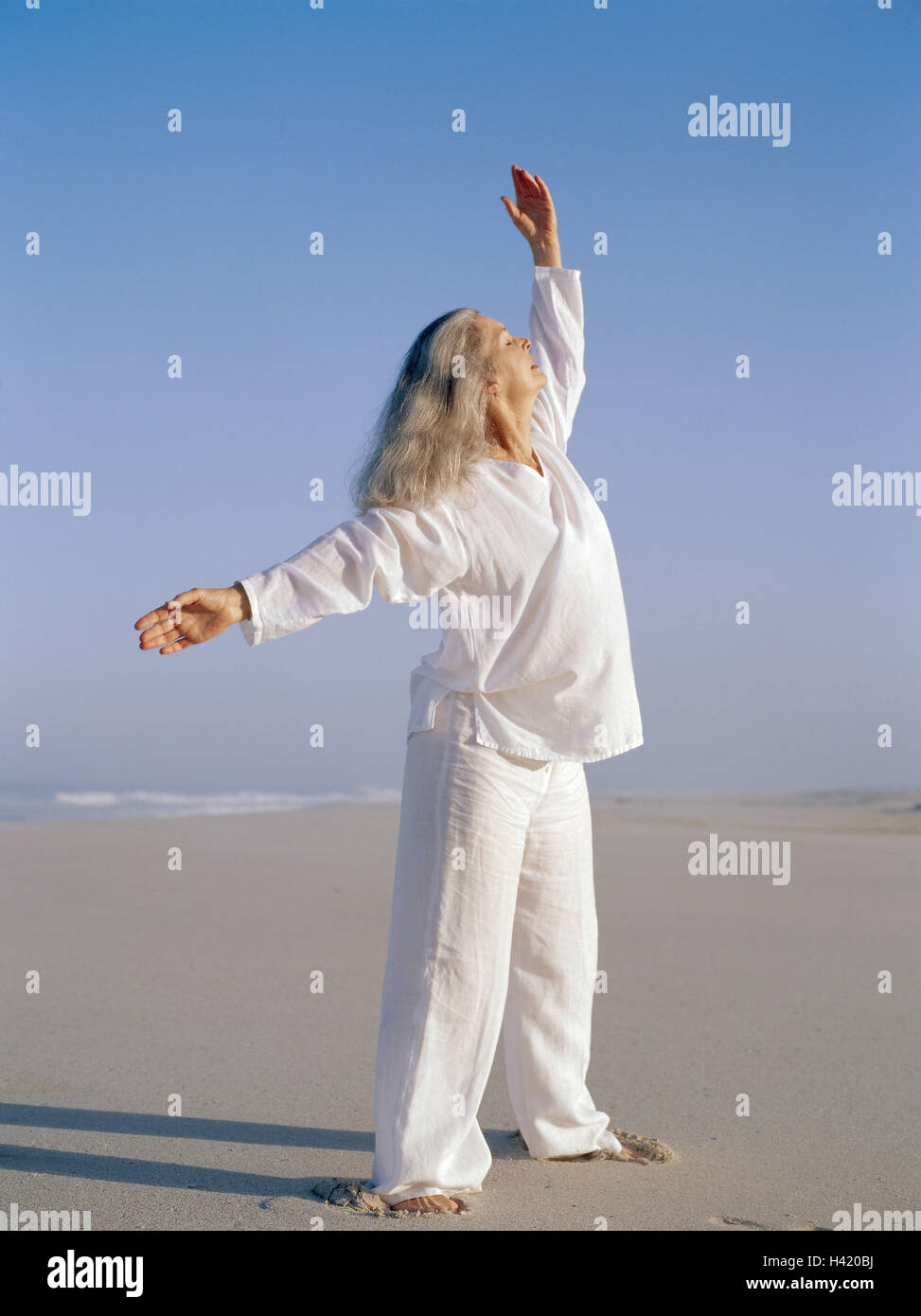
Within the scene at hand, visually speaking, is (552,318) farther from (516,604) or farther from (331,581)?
(331,581)

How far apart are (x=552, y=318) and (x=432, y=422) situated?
85 cm

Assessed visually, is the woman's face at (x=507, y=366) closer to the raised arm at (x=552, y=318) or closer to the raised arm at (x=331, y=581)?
the raised arm at (x=552, y=318)

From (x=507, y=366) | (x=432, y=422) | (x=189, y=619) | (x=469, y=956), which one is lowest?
(x=469, y=956)

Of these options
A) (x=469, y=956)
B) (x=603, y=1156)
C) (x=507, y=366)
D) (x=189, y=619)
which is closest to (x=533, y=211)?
(x=507, y=366)

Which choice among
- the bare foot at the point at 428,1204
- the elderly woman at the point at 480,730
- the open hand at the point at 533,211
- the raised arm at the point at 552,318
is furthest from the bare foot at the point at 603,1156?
the open hand at the point at 533,211

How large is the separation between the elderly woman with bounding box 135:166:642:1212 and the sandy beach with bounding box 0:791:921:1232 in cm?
24

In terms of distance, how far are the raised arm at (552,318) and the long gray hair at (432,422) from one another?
1.56ft

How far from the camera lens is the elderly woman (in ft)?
10.4

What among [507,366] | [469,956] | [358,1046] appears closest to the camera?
[469,956]

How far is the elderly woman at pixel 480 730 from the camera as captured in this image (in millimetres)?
3160

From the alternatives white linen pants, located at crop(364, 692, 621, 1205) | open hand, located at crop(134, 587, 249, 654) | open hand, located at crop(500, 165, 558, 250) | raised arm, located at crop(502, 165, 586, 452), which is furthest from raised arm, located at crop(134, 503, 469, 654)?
open hand, located at crop(500, 165, 558, 250)

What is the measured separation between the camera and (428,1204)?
3.10 meters

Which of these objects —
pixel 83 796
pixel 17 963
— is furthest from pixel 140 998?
pixel 83 796

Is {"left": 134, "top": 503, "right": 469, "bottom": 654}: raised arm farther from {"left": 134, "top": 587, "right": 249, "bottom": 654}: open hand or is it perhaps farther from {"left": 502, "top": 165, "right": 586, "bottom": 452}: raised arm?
{"left": 502, "top": 165, "right": 586, "bottom": 452}: raised arm
